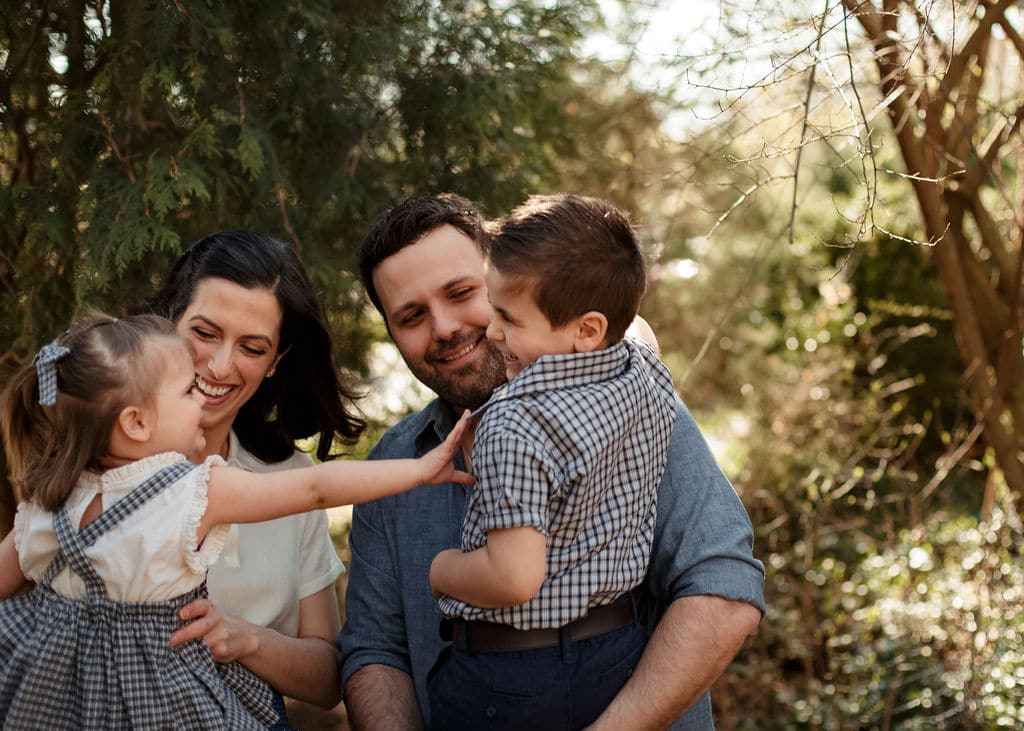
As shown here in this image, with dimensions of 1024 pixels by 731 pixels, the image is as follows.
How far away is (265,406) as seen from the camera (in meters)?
2.86

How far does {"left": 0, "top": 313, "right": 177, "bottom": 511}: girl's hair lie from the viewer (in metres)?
1.95

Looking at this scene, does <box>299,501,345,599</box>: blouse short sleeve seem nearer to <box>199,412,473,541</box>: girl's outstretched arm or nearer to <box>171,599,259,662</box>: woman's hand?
<box>171,599,259,662</box>: woman's hand

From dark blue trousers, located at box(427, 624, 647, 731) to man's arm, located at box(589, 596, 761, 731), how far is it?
34 mm

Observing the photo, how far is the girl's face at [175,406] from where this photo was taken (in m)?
1.99

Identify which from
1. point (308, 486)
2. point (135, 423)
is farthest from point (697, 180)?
point (135, 423)

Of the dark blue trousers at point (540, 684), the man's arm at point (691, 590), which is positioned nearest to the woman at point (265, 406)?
the dark blue trousers at point (540, 684)

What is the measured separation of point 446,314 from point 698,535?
3.06 feet

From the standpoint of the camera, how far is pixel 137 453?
1.99 metres

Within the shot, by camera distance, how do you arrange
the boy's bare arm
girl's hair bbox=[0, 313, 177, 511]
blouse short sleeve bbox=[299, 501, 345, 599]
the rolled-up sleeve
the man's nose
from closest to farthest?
1. the boy's bare arm
2. girl's hair bbox=[0, 313, 177, 511]
3. the rolled-up sleeve
4. blouse short sleeve bbox=[299, 501, 345, 599]
5. the man's nose

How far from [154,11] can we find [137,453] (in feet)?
5.15

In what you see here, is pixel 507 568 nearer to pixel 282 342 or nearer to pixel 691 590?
pixel 691 590

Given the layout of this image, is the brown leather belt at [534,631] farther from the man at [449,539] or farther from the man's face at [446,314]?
the man's face at [446,314]

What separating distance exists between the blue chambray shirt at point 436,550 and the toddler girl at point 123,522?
0.58 metres

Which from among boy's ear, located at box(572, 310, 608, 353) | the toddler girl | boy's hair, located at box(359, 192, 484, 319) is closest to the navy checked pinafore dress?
the toddler girl
